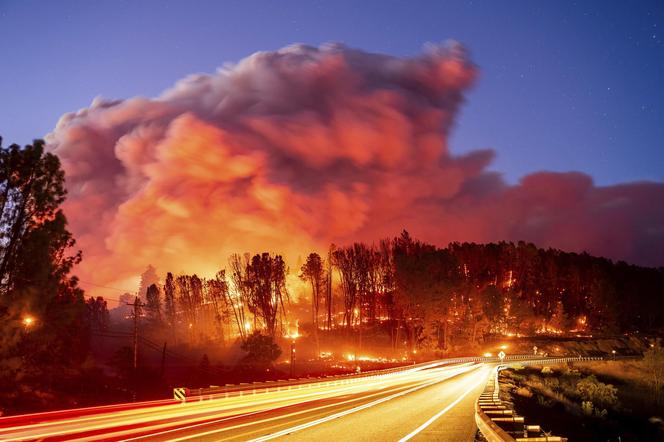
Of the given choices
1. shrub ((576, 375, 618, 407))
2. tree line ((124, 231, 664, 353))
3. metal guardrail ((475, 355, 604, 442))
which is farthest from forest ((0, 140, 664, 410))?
shrub ((576, 375, 618, 407))

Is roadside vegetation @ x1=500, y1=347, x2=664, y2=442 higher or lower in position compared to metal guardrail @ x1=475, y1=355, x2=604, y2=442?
lower

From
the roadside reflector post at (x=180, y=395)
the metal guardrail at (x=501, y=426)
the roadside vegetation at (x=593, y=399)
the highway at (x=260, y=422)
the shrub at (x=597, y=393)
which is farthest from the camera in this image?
the shrub at (x=597, y=393)

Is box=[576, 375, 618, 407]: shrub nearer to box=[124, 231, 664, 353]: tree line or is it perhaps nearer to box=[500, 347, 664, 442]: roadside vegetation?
box=[500, 347, 664, 442]: roadside vegetation

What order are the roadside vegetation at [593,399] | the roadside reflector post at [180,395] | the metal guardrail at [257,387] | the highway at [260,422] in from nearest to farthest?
the highway at [260,422] → the roadside vegetation at [593,399] → the roadside reflector post at [180,395] → the metal guardrail at [257,387]

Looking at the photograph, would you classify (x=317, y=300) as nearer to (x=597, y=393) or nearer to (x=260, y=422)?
(x=597, y=393)

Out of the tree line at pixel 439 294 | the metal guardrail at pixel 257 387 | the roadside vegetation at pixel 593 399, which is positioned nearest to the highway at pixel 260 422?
the metal guardrail at pixel 257 387

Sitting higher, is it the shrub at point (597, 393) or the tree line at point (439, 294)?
the tree line at point (439, 294)

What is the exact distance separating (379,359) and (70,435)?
238 feet

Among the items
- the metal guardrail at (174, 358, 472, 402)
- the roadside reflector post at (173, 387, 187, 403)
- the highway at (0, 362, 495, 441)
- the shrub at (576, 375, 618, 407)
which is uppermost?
the highway at (0, 362, 495, 441)

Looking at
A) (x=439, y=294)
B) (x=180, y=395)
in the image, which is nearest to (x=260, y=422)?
(x=180, y=395)

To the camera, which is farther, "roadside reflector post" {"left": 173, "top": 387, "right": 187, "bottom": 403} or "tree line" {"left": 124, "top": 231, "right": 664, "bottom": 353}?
"tree line" {"left": 124, "top": 231, "right": 664, "bottom": 353}

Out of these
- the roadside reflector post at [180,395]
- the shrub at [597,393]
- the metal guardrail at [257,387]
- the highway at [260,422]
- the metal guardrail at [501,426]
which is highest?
the metal guardrail at [501,426]

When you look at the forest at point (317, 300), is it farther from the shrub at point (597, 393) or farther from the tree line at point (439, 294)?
the shrub at point (597, 393)

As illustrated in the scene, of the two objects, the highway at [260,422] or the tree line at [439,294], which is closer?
the highway at [260,422]
